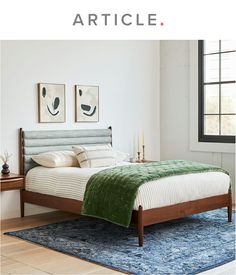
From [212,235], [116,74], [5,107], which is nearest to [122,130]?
[116,74]

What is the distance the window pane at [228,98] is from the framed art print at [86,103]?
166 cm

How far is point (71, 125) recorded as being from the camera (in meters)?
6.02

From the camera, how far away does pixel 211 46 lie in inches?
259

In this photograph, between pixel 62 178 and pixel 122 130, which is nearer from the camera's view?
pixel 62 178

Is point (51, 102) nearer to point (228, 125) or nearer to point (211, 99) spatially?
point (211, 99)

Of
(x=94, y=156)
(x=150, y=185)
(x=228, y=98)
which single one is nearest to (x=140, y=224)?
(x=150, y=185)

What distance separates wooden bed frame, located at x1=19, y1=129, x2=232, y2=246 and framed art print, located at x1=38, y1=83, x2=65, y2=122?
385 mm

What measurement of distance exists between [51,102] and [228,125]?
91.6 inches

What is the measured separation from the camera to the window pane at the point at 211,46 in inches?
257

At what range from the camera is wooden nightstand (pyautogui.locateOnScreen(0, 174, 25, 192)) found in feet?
16.6

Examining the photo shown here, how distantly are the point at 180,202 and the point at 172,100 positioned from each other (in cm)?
268

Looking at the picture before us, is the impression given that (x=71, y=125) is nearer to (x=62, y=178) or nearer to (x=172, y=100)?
(x=62, y=178)

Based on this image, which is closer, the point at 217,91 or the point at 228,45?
the point at 228,45

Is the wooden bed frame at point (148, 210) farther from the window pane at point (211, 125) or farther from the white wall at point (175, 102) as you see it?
the white wall at point (175, 102)
